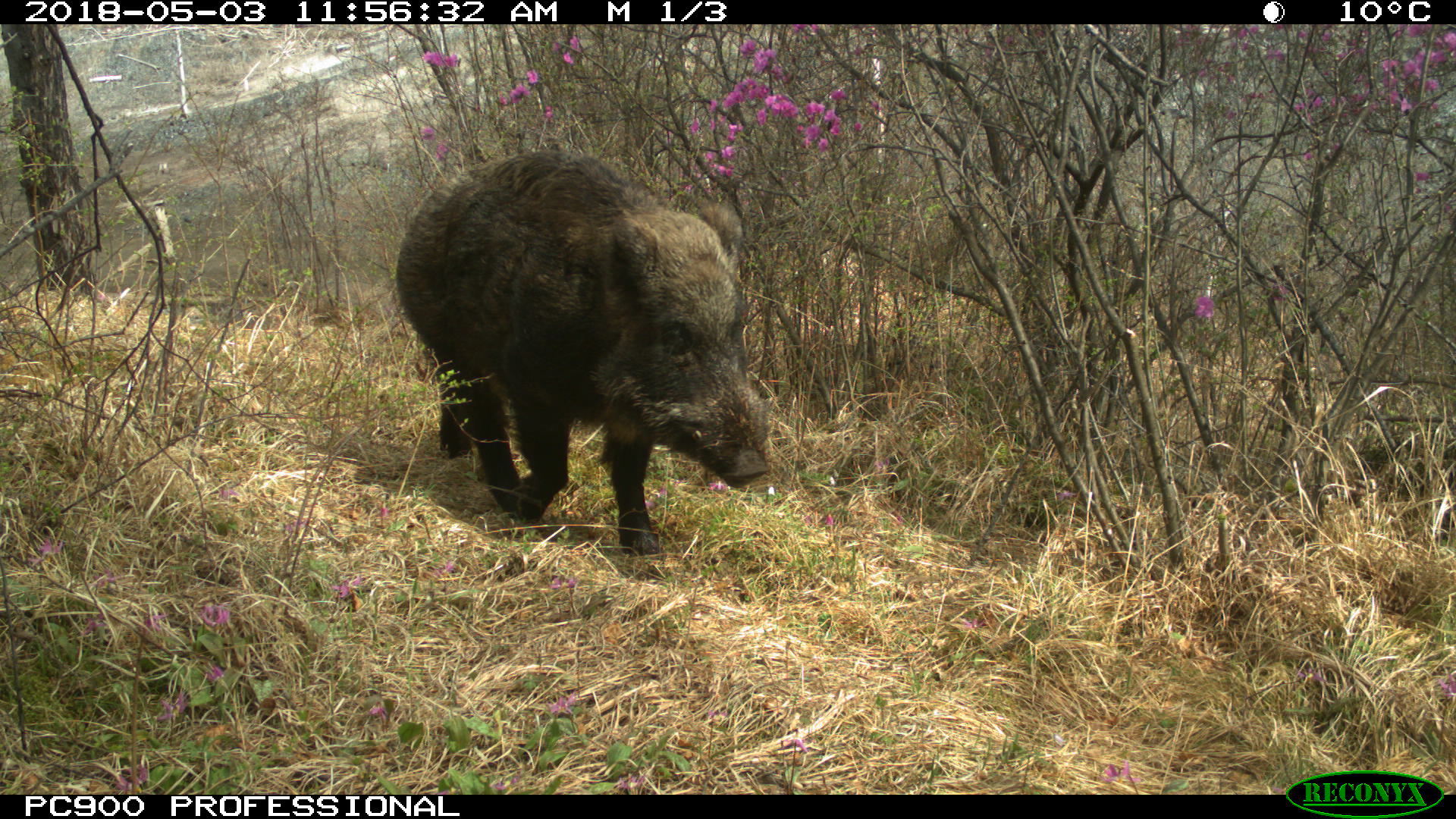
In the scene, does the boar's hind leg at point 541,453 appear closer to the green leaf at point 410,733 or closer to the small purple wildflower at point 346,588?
the small purple wildflower at point 346,588

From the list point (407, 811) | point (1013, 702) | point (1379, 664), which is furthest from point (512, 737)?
point (1379, 664)

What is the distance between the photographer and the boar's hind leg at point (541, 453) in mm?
4359

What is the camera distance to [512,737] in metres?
3.01

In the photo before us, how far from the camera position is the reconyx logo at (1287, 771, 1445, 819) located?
9.89 ft

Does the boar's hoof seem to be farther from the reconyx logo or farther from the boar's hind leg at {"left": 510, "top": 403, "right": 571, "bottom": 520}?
the reconyx logo

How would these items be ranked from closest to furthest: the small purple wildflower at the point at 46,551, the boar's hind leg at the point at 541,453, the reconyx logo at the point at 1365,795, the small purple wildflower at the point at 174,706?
the small purple wildflower at the point at 174,706, the reconyx logo at the point at 1365,795, the small purple wildflower at the point at 46,551, the boar's hind leg at the point at 541,453

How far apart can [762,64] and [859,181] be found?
91 centimetres

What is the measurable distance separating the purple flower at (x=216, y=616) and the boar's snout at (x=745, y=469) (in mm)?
1847

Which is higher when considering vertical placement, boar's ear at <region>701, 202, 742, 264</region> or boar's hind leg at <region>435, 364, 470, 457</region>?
boar's ear at <region>701, 202, 742, 264</region>

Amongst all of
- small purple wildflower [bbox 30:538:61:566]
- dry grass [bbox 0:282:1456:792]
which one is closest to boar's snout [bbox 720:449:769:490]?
dry grass [bbox 0:282:1456:792]

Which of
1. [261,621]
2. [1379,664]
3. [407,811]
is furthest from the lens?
[1379,664]

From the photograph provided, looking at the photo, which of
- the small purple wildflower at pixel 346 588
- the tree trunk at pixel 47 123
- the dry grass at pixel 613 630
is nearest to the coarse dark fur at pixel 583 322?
the dry grass at pixel 613 630

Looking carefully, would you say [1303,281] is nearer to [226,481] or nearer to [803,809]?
[803,809]

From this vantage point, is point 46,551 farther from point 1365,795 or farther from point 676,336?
point 1365,795
